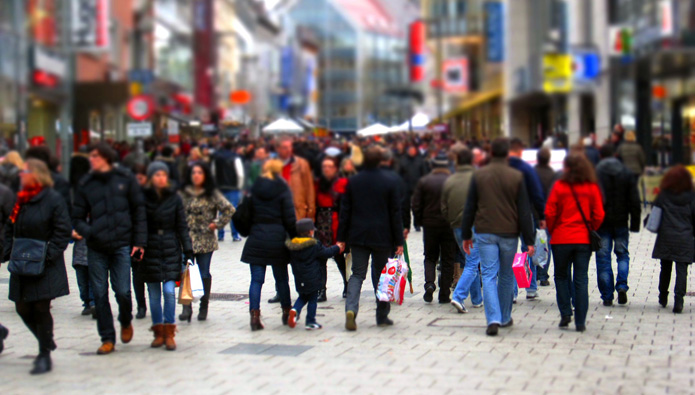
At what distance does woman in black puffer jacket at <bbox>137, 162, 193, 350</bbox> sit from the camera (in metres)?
7.95

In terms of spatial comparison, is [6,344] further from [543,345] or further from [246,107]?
[246,107]

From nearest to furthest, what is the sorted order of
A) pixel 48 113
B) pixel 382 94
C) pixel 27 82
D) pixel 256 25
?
pixel 256 25, pixel 382 94, pixel 27 82, pixel 48 113

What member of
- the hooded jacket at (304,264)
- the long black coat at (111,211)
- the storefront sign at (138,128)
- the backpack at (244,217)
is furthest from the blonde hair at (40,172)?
the storefront sign at (138,128)

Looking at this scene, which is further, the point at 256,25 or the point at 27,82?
the point at 27,82

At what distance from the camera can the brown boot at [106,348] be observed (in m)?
7.62

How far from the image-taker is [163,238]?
26.1 feet

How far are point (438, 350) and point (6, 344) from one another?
326 cm

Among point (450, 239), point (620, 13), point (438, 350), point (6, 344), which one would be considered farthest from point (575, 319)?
point (620, 13)

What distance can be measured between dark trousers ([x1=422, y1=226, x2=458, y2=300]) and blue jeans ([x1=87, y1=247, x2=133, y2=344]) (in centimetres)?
346

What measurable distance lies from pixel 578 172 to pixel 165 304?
3372mm

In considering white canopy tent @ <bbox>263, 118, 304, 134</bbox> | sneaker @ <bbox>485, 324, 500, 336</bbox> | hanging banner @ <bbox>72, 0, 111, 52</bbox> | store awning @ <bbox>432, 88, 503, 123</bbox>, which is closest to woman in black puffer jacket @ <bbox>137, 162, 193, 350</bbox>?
sneaker @ <bbox>485, 324, 500, 336</bbox>

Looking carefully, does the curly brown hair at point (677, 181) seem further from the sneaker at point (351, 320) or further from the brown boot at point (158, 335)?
the brown boot at point (158, 335)

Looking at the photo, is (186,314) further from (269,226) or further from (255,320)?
(269,226)

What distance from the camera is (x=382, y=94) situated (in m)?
19.6
